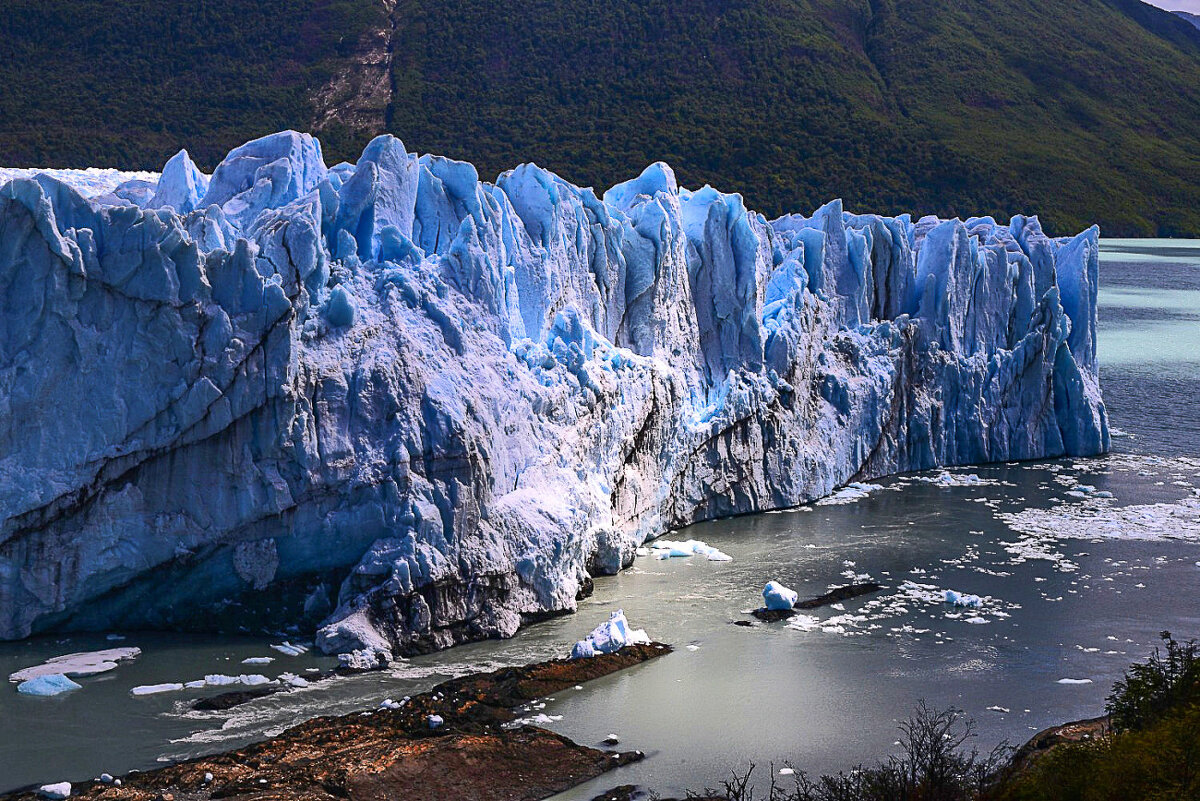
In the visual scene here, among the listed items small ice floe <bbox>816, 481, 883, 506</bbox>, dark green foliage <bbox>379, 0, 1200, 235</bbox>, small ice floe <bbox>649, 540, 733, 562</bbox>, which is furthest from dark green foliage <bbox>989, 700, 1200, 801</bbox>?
dark green foliage <bbox>379, 0, 1200, 235</bbox>

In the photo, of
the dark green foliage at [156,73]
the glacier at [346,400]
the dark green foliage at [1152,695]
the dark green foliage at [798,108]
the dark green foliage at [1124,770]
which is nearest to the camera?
the dark green foliage at [1124,770]

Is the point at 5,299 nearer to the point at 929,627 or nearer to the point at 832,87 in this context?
the point at 929,627

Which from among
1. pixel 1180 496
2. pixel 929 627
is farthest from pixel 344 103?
pixel 929 627

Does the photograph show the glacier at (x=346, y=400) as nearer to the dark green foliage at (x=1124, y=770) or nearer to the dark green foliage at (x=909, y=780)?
the dark green foliage at (x=909, y=780)

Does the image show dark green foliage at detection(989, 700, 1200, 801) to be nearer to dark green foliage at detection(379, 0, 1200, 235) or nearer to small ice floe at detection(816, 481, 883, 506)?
small ice floe at detection(816, 481, 883, 506)

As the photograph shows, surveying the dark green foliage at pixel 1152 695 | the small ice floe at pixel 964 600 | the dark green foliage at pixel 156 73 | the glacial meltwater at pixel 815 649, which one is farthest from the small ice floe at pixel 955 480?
the dark green foliage at pixel 156 73

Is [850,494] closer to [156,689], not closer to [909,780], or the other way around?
[909,780]
